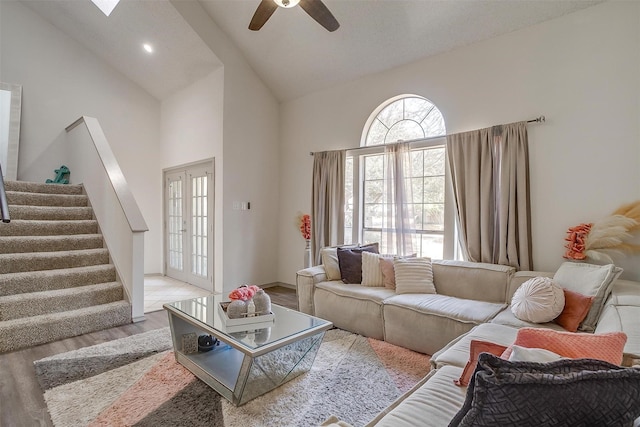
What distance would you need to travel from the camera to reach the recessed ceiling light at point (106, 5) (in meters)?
4.15

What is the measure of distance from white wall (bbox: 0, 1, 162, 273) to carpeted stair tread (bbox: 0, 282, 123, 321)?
239 centimetres

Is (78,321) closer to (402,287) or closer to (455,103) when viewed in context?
(402,287)

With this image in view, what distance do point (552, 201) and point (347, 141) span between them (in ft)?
8.05

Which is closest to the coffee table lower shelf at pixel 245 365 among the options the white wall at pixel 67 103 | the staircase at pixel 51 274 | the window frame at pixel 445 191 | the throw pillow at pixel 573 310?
the staircase at pixel 51 274

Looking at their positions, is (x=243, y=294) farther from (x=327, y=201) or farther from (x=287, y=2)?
(x=327, y=201)

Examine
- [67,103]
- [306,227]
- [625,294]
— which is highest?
[67,103]

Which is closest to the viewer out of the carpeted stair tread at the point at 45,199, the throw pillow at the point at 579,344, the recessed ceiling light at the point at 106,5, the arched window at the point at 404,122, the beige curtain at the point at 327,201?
the throw pillow at the point at 579,344

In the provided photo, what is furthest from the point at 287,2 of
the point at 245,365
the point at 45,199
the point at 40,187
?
the point at 40,187

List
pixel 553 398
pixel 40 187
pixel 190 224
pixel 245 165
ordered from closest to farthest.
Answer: pixel 553 398 → pixel 40 187 → pixel 245 165 → pixel 190 224

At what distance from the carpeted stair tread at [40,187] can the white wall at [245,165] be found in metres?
2.30

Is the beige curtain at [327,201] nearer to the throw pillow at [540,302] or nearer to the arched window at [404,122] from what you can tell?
the arched window at [404,122]

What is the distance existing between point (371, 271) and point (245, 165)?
2539 millimetres

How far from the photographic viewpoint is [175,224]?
5.70 meters

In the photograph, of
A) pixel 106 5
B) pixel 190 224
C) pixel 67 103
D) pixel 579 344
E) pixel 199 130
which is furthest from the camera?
pixel 190 224
